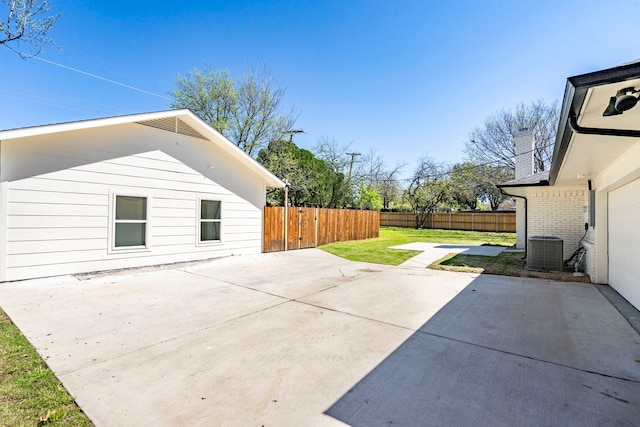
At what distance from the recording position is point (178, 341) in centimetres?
347

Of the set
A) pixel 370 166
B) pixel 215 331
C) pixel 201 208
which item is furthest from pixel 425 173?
pixel 215 331

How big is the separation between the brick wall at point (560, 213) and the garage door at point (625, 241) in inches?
145

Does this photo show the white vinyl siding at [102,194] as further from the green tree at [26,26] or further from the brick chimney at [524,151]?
the brick chimney at [524,151]

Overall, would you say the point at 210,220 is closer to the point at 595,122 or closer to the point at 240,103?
the point at 595,122

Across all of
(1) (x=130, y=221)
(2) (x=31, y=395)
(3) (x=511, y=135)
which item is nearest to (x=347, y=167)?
(3) (x=511, y=135)

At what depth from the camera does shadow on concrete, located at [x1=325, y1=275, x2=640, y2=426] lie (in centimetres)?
218

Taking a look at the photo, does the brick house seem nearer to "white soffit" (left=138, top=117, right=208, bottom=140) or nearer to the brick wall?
the brick wall

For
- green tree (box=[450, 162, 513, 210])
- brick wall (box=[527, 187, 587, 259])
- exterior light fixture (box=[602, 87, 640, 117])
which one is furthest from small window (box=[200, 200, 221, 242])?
green tree (box=[450, 162, 513, 210])

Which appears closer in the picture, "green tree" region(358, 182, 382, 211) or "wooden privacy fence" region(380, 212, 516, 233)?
"wooden privacy fence" region(380, 212, 516, 233)

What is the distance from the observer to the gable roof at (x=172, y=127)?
5860 millimetres

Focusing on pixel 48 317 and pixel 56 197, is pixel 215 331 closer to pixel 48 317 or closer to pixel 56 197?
pixel 48 317

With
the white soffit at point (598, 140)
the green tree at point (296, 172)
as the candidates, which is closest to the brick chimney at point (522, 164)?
the white soffit at point (598, 140)

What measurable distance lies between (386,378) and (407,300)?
2765 millimetres

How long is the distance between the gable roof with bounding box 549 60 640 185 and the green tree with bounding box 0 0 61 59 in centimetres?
648
